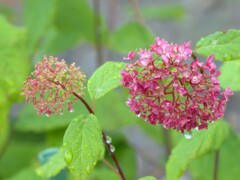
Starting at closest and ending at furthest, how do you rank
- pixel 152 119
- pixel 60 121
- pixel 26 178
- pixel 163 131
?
pixel 152 119, pixel 26 178, pixel 60 121, pixel 163 131

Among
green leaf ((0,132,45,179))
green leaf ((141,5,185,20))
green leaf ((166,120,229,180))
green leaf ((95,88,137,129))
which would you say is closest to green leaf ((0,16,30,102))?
green leaf ((95,88,137,129))

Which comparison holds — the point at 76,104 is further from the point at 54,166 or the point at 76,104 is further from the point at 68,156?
the point at 68,156

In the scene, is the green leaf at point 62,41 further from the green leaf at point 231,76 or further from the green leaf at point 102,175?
the green leaf at point 231,76

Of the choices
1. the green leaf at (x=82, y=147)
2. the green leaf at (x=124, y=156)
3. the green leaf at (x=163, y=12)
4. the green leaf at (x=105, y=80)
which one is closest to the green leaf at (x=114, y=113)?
the green leaf at (x=124, y=156)

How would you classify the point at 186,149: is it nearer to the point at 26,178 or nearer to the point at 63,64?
the point at 63,64

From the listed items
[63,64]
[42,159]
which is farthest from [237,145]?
[63,64]
